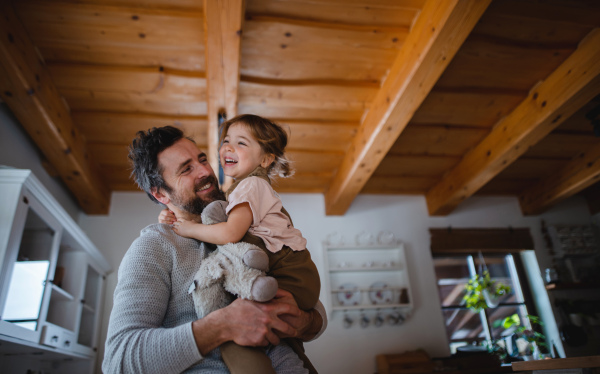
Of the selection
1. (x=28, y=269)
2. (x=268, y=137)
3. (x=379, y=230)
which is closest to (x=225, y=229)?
(x=268, y=137)

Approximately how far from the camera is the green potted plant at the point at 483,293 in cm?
421

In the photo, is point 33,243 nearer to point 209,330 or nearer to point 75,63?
point 75,63

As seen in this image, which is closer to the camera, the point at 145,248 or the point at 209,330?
the point at 209,330

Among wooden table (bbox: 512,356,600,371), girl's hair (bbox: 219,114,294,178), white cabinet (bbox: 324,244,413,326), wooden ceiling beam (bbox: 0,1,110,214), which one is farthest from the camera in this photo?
white cabinet (bbox: 324,244,413,326)

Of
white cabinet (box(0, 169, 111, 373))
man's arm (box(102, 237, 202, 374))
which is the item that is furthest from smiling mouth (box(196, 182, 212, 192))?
white cabinet (box(0, 169, 111, 373))

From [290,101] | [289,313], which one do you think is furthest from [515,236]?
[289,313]

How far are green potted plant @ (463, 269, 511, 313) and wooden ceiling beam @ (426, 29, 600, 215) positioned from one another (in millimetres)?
780

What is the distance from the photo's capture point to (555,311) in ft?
14.6

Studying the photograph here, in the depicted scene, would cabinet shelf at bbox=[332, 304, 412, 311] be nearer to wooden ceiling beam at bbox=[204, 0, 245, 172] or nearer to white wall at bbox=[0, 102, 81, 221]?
wooden ceiling beam at bbox=[204, 0, 245, 172]

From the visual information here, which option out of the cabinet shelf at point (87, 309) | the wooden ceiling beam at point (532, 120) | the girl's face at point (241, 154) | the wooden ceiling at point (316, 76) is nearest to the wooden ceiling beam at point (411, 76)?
the wooden ceiling at point (316, 76)

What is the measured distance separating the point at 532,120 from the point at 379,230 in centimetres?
183

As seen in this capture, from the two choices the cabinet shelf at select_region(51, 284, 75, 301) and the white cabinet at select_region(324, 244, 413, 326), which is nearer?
the cabinet shelf at select_region(51, 284, 75, 301)

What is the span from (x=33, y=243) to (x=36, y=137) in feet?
2.82

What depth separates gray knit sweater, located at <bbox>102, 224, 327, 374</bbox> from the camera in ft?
3.35
